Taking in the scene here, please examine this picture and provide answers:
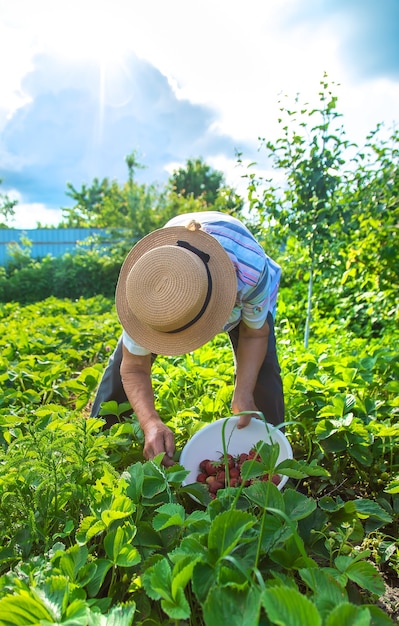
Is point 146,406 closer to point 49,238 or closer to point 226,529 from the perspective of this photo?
point 226,529

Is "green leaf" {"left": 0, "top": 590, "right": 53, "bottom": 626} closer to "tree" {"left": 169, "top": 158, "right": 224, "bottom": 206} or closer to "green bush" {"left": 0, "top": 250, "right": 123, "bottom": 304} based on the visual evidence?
"green bush" {"left": 0, "top": 250, "right": 123, "bottom": 304}

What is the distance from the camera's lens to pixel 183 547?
979 millimetres

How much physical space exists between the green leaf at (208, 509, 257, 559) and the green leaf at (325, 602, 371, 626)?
0.23m

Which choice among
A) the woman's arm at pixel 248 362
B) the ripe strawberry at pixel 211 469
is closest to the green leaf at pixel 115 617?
the ripe strawberry at pixel 211 469

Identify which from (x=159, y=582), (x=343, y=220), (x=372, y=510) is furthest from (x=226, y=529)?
(x=343, y=220)

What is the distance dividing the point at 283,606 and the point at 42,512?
79 centimetres

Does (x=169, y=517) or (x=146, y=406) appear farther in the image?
(x=146, y=406)

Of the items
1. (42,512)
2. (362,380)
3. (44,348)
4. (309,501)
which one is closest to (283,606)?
(309,501)

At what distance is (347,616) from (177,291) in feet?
3.13

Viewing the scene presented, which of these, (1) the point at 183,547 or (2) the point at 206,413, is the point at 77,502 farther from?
(2) the point at 206,413

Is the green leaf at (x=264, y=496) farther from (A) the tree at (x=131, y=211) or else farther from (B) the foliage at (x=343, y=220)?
(A) the tree at (x=131, y=211)

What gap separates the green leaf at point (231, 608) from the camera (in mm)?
780

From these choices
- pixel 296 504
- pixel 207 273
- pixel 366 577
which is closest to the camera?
pixel 366 577

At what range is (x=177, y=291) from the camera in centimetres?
149
